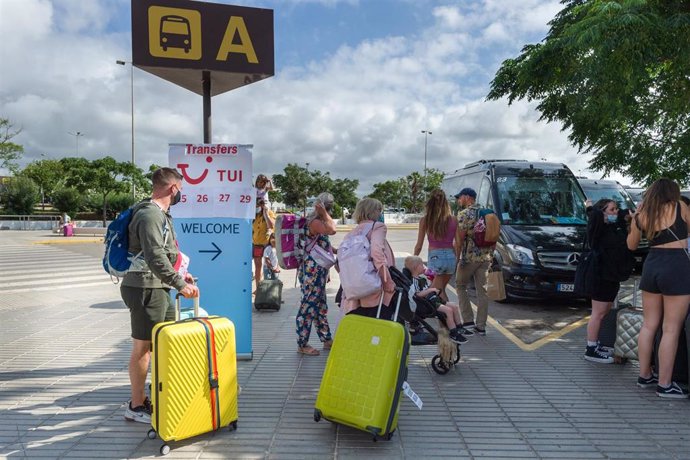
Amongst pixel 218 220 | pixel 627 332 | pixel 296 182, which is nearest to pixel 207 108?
pixel 218 220

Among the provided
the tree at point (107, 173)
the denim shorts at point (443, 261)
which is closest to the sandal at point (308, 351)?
the denim shorts at point (443, 261)

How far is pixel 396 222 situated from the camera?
179ft

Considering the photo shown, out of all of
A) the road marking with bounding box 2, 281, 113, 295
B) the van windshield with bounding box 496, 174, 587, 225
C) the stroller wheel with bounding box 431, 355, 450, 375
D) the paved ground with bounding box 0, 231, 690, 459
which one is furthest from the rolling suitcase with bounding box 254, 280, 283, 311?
the road marking with bounding box 2, 281, 113, 295

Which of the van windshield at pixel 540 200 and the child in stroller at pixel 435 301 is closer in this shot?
the child in stroller at pixel 435 301

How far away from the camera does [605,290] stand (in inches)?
206

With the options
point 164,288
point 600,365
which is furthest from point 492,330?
point 164,288

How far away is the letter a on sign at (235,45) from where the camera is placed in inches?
196

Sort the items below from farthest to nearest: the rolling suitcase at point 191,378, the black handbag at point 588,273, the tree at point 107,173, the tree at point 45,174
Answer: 1. the tree at point 45,174
2. the tree at point 107,173
3. the black handbag at point 588,273
4. the rolling suitcase at point 191,378

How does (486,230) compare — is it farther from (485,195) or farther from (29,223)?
(29,223)

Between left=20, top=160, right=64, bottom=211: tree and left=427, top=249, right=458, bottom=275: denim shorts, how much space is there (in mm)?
54559

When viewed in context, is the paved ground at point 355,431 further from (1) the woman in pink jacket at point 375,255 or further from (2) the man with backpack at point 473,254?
(1) the woman in pink jacket at point 375,255

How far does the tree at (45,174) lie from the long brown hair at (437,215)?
179ft

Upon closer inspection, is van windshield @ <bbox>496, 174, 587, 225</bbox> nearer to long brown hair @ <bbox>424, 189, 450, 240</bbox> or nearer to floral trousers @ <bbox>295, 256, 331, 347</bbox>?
long brown hair @ <bbox>424, 189, 450, 240</bbox>

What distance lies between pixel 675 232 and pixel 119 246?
4.35 m
